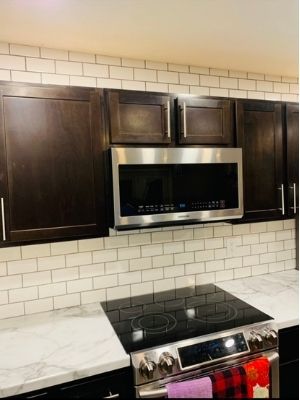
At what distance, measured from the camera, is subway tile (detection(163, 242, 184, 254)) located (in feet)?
6.64

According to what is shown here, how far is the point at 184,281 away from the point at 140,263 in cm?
36

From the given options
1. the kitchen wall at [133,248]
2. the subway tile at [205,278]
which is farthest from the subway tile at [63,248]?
the subway tile at [205,278]

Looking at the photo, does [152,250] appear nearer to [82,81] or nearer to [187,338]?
[187,338]

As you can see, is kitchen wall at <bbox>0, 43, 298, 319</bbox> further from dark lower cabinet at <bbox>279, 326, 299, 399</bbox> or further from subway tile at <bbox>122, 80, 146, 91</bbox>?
dark lower cabinet at <bbox>279, 326, 299, 399</bbox>

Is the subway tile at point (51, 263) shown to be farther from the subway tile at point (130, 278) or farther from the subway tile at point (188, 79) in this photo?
the subway tile at point (188, 79)

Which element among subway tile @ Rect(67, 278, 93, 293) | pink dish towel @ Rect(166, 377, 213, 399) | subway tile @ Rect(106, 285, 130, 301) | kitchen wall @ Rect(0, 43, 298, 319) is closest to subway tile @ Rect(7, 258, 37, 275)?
kitchen wall @ Rect(0, 43, 298, 319)

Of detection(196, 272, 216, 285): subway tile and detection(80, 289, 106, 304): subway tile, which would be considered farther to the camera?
detection(196, 272, 216, 285): subway tile

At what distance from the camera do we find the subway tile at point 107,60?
177cm

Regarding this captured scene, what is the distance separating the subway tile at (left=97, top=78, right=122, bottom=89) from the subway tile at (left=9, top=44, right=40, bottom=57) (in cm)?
37

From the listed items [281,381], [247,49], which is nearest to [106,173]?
[247,49]

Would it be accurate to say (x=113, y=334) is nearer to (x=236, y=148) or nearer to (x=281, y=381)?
(x=281, y=381)

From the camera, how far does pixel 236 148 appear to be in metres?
1.70

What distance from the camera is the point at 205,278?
2.13m

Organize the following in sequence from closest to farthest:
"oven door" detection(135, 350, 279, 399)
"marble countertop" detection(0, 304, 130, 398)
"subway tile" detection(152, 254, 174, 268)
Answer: "marble countertop" detection(0, 304, 130, 398)
"oven door" detection(135, 350, 279, 399)
"subway tile" detection(152, 254, 174, 268)
